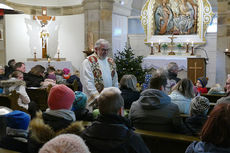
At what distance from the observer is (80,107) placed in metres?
3.56

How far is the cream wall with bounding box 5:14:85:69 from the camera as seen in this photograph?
40.9 feet

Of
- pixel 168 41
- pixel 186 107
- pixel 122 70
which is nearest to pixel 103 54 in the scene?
pixel 186 107

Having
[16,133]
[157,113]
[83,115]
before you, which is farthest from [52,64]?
[16,133]

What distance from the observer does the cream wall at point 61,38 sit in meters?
12.5

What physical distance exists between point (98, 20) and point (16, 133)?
9.99 m

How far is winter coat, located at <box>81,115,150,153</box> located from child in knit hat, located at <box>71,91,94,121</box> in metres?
1.20

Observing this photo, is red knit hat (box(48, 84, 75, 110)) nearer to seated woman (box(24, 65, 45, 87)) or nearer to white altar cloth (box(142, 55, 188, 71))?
seated woman (box(24, 65, 45, 87))

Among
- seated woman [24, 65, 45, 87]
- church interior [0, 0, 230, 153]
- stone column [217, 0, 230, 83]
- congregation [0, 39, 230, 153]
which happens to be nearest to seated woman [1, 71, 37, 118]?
seated woman [24, 65, 45, 87]

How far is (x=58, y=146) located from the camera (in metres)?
1.36

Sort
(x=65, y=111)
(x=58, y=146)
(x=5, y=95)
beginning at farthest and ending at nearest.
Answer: (x=5, y=95) → (x=65, y=111) → (x=58, y=146)

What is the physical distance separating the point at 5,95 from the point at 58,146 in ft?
14.3

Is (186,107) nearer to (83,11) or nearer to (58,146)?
(58,146)

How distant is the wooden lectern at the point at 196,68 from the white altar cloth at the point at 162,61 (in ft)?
3.79

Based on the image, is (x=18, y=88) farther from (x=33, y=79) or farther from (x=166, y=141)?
(x=166, y=141)
